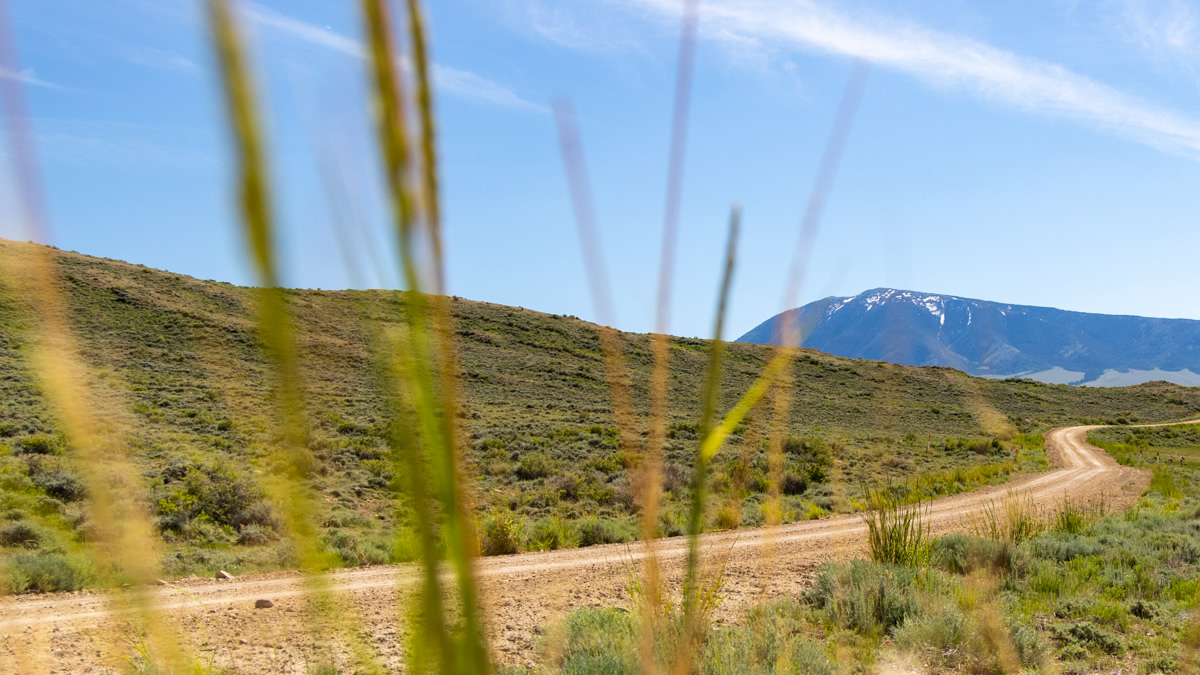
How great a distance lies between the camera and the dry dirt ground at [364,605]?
5870mm

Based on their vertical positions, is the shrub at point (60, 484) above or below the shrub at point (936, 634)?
above

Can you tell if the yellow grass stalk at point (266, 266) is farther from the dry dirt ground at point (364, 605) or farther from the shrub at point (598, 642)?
the shrub at point (598, 642)

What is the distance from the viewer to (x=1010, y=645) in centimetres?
582

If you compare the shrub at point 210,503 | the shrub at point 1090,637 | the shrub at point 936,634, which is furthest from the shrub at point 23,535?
the shrub at point 1090,637

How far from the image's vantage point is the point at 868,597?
7176 mm

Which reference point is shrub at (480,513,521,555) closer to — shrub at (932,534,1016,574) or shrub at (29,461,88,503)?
shrub at (932,534,1016,574)

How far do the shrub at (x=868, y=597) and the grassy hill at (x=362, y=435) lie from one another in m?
1.39

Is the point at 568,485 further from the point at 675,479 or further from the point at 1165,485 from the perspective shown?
the point at 1165,485

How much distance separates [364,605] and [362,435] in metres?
16.1

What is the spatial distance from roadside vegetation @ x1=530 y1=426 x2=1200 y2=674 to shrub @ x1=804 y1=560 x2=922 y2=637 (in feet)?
0.05

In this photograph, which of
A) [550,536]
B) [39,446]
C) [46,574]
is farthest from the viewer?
[39,446]

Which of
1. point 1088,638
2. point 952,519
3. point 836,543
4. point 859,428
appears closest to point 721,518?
point 836,543

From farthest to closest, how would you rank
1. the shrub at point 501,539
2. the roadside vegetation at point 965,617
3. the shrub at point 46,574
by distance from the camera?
1. the shrub at point 501,539
2. the shrub at point 46,574
3. the roadside vegetation at point 965,617

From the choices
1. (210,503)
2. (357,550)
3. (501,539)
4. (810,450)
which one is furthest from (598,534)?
(810,450)
